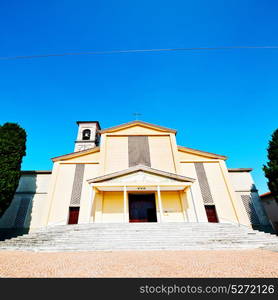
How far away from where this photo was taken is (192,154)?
17.0 m

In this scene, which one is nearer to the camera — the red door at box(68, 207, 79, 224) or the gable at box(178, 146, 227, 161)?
the red door at box(68, 207, 79, 224)

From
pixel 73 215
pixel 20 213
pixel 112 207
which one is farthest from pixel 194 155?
pixel 20 213

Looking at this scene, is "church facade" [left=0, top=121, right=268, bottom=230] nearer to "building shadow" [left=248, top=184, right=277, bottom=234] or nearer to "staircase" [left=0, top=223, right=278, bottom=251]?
"building shadow" [left=248, top=184, right=277, bottom=234]

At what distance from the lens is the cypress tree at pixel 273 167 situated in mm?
12430

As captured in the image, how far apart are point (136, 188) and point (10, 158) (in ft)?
37.7

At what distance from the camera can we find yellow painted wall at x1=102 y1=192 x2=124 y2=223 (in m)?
13.4

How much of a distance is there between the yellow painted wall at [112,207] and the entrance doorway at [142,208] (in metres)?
1.03

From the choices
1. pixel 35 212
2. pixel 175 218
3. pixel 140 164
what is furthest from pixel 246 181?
pixel 35 212

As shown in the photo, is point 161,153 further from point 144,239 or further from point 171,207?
point 144,239

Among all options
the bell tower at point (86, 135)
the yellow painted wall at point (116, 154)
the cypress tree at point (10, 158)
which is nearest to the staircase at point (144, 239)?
the cypress tree at point (10, 158)

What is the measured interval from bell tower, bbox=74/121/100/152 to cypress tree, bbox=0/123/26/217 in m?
14.4

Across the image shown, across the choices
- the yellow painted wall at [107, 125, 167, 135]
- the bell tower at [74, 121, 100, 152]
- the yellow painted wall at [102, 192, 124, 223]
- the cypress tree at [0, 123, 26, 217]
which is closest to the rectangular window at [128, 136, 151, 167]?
the yellow painted wall at [107, 125, 167, 135]

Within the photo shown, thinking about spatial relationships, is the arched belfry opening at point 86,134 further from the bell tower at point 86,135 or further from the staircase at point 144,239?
the staircase at point 144,239

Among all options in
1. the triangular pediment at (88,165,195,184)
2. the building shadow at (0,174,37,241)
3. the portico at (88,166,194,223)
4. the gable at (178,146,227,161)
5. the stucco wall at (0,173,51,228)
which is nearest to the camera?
the portico at (88,166,194,223)
